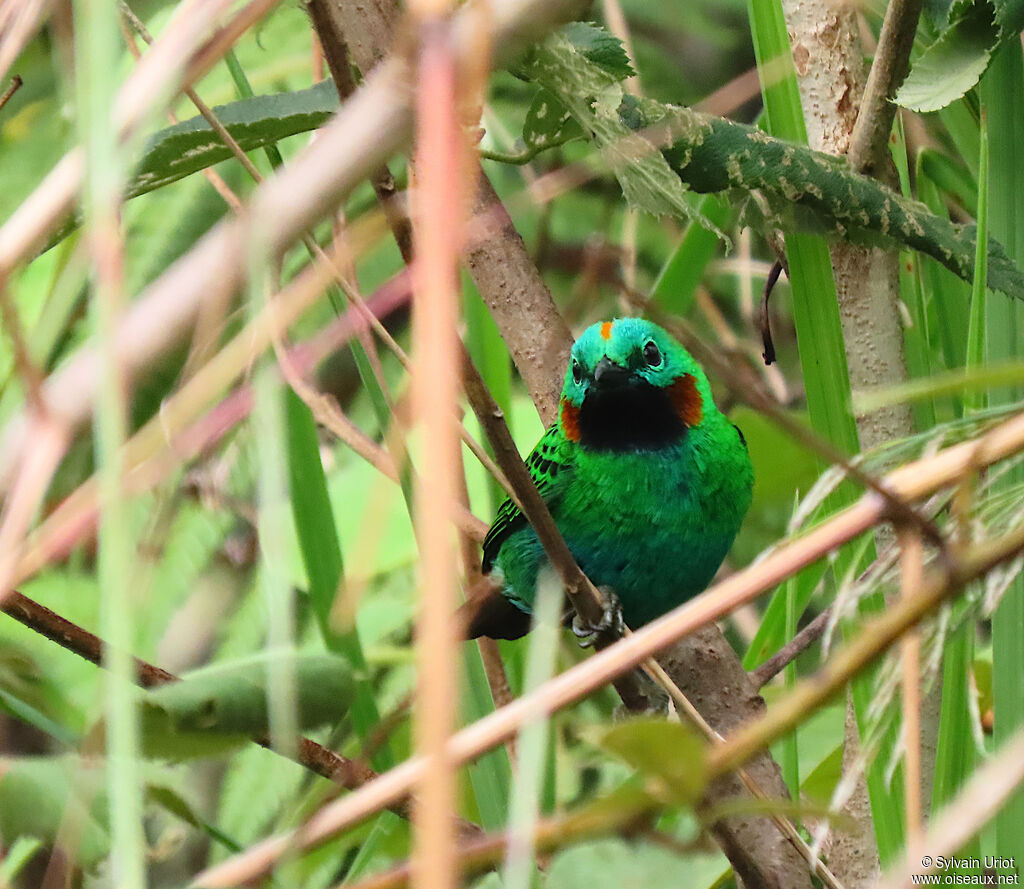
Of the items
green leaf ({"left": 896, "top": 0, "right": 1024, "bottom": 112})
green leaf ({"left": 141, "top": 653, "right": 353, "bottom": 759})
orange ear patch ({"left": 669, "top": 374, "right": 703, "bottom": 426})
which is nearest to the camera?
green leaf ({"left": 141, "top": 653, "right": 353, "bottom": 759})

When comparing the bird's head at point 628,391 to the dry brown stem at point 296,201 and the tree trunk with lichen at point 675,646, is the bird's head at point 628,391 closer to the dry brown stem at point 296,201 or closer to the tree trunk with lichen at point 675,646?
the tree trunk with lichen at point 675,646

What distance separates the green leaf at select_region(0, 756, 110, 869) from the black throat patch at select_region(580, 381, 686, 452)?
1326mm

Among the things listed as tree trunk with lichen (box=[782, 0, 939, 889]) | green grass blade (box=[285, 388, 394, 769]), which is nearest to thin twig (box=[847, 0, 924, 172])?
tree trunk with lichen (box=[782, 0, 939, 889])

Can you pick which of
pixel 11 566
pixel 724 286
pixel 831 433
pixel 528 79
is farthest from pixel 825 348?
pixel 724 286

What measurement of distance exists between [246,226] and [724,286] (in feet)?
11.5

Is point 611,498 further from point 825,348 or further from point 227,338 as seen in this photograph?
point 227,338

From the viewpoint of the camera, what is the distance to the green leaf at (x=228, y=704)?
3.61ft

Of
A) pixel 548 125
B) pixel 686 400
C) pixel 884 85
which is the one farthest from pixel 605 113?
pixel 686 400

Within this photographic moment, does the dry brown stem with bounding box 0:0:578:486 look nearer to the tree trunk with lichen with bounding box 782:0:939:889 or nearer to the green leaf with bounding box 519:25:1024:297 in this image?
the green leaf with bounding box 519:25:1024:297

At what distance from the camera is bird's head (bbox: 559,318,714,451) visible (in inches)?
90.7

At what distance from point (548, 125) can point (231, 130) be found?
1.40 feet

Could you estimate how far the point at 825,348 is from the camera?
154cm

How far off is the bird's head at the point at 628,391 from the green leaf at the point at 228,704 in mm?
1117

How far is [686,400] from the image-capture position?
2387 millimetres
